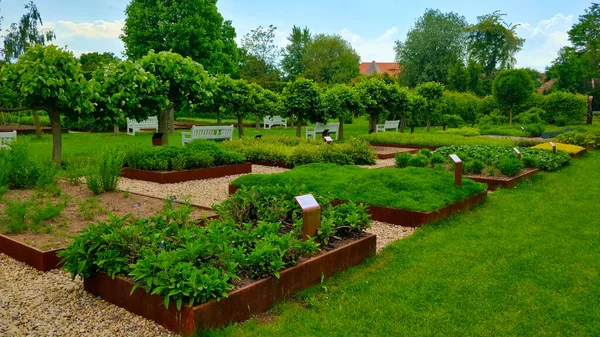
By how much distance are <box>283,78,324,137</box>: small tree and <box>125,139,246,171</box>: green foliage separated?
22.1ft

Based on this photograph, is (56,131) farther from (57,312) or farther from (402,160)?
(57,312)

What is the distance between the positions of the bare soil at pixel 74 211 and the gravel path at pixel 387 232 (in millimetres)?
2142

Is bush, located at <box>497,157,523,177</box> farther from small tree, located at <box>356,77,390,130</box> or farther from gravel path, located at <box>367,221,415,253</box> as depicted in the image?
small tree, located at <box>356,77,390,130</box>

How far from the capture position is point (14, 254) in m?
5.08

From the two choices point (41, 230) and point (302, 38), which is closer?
point (41, 230)

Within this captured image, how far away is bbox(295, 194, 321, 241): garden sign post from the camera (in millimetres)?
4602

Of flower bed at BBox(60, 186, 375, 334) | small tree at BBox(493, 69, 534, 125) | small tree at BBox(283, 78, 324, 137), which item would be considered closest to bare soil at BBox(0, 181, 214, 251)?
flower bed at BBox(60, 186, 375, 334)

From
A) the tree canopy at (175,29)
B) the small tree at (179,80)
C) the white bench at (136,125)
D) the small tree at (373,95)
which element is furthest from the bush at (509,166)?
the tree canopy at (175,29)

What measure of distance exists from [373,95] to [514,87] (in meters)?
13.9

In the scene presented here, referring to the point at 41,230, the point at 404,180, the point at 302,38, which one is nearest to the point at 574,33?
the point at 302,38

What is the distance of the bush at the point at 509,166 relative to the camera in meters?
9.60

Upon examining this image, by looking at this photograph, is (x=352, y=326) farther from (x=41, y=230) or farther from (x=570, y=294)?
(x=41, y=230)

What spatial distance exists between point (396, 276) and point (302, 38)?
56196mm

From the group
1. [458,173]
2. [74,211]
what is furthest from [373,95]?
[74,211]
